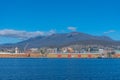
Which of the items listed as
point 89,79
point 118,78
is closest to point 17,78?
point 89,79

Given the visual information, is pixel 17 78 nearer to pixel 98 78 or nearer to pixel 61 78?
pixel 61 78

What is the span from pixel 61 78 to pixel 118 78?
8.10 metres

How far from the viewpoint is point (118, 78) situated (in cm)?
6206

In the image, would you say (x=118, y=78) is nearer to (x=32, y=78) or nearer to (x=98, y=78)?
(x=98, y=78)

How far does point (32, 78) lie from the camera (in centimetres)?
6278

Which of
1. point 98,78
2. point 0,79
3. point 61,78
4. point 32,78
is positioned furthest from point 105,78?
point 0,79

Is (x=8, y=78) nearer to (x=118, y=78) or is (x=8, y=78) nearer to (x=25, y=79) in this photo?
(x=25, y=79)

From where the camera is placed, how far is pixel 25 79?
60344 mm

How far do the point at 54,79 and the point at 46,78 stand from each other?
2294 millimetres

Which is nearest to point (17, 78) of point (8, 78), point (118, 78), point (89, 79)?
point (8, 78)

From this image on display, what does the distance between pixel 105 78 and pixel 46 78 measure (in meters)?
8.50

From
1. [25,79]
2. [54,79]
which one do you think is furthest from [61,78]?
[25,79]

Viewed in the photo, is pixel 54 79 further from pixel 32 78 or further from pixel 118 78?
pixel 118 78

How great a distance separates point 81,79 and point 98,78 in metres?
3.41
